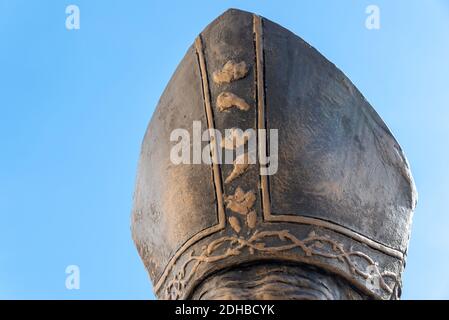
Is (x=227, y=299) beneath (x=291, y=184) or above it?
beneath

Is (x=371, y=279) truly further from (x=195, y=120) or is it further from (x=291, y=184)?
(x=195, y=120)

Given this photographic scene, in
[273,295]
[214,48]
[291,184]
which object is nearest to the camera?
[273,295]

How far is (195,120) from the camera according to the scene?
11.5ft

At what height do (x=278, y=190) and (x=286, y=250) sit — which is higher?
(x=278, y=190)

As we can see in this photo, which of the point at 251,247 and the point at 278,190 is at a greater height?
the point at 278,190

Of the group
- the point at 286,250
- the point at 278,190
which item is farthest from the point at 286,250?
the point at 278,190

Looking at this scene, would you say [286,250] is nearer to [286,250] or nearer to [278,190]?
[286,250]

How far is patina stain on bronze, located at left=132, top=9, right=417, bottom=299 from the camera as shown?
129 inches

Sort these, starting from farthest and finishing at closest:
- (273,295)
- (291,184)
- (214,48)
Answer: (214,48), (291,184), (273,295)

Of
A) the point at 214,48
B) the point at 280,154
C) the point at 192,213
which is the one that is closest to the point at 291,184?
the point at 280,154

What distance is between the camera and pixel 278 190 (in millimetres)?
3348

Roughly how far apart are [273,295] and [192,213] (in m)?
0.40

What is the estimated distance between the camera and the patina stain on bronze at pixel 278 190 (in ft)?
10.7

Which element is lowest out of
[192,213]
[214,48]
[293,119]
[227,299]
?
[227,299]
